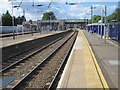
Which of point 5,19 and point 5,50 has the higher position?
point 5,19

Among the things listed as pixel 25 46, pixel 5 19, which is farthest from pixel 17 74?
pixel 5 19

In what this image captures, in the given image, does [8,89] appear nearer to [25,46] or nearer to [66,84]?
[66,84]

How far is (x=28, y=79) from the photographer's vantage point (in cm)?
959

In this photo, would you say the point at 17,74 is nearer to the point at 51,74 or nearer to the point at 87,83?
the point at 51,74

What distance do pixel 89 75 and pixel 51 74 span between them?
262cm

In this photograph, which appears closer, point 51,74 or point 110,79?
point 110,79

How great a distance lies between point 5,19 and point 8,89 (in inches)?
3471

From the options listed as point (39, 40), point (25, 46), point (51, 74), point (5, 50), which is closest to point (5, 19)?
point (39, 40)

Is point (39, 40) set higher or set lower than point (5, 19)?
lower

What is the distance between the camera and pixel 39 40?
30.4 m

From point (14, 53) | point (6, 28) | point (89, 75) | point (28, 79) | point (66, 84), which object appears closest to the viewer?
point (66, 84)

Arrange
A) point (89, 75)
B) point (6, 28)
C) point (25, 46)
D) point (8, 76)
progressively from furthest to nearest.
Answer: point (6, 28) < point (25, 46) < point (8, 76) < point (89, 75)

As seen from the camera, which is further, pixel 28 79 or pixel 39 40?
pixel 39 40

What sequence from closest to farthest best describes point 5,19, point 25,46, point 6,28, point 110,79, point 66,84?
point 66,84 → point 110,79 → point 25,46 → point 6,28 → point 5,19
